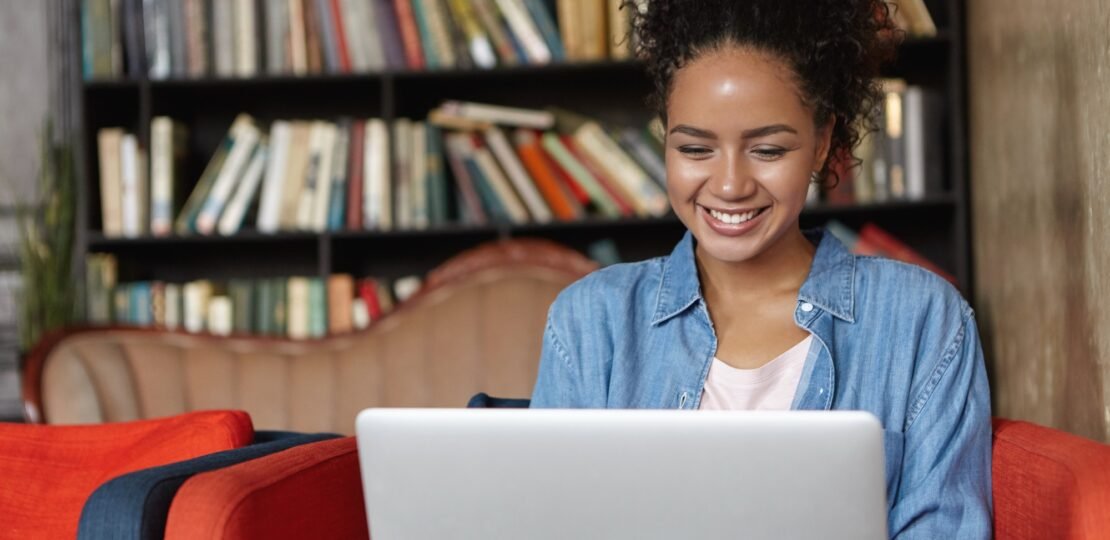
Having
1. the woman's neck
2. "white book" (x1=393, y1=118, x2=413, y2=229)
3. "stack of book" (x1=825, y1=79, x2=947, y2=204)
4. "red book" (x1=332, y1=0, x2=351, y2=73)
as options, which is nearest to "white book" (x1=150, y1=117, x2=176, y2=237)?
"red book" (x1=332, y1=0, x2=351, y2=73)

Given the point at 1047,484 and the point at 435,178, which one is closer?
the point at 1047,484

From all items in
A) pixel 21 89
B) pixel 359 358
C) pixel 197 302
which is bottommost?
pixel 359 358

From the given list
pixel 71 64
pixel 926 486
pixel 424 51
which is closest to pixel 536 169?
pixel 424 51

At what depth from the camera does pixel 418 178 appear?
293 cm

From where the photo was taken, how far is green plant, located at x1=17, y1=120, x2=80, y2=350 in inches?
116

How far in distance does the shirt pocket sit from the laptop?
34 centimetres

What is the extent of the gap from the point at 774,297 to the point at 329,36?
183 cm

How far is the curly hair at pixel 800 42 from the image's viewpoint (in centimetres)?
138

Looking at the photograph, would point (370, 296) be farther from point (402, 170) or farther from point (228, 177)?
point (228, 177)

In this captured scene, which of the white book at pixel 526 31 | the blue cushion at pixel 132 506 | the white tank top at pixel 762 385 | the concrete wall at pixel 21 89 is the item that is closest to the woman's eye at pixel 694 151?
the white tank top at pixel 762 385

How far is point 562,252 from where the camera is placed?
8.46 feet

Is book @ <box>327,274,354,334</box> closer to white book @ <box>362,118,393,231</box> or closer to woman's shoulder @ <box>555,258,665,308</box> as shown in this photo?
white book @ <box>362,118,393,231</box>

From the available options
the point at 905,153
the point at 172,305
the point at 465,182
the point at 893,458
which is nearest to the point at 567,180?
the point at 465,182

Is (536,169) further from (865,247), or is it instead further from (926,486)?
(926,486)
